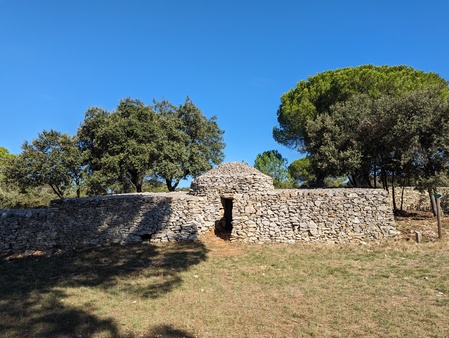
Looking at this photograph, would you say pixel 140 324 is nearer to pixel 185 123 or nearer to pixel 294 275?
pixel 294 275

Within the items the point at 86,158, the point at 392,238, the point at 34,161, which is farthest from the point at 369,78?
the point at 34,161

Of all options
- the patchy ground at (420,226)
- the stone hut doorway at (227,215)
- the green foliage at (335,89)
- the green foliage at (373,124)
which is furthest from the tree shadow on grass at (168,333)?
the green foliage at (335,89)

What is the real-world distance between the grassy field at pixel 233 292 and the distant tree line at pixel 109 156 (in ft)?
34.3

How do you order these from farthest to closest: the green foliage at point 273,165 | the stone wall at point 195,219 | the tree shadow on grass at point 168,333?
the green foliage at point 273,165 → the stone wall at point 195,219 → the tree shadow on grass at point 168,333

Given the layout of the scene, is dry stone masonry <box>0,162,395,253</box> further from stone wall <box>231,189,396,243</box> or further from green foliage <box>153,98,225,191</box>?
green foliage <box>153,98,225,191</box>

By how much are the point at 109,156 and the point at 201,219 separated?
38.3 ft

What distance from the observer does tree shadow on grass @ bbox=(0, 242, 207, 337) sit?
5.60 m

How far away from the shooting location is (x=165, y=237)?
12.5 metres

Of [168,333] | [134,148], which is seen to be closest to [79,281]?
[168,333]

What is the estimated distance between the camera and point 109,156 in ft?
69.3

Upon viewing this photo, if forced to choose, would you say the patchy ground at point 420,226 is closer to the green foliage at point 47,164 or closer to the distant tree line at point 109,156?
the distant tree line at point 109,156

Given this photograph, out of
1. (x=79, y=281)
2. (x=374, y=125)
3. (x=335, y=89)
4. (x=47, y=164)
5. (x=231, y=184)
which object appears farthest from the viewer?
(x=335, y=89)

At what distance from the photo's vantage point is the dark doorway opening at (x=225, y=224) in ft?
44.1

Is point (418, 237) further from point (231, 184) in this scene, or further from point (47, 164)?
point (47, 164)
